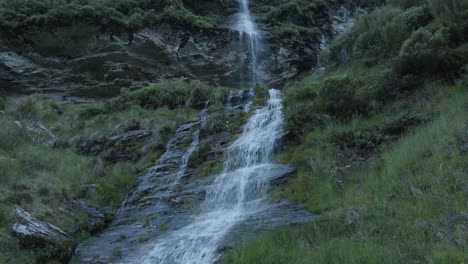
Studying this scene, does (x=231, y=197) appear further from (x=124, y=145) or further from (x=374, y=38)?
(x=374, y=38)

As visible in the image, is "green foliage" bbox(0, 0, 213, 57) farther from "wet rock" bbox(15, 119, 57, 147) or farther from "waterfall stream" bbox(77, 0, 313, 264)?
"waterfall stream" bbox(77, 0, 313, 264)

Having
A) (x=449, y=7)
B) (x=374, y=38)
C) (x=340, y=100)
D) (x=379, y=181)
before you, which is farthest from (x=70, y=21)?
(x=379, y=181)

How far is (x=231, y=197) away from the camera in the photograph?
9.70 meters

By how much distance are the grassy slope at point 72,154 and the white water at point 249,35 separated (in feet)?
16.0

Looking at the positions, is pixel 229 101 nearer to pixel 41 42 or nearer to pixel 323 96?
pixel 323 96

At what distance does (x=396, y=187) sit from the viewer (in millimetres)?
7465

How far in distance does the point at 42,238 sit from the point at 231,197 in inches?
148

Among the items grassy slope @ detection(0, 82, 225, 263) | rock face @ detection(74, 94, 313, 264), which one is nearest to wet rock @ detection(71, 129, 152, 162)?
grassy slope @ detection(0, 82, 225, 263)

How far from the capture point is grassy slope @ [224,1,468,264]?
5.84 m

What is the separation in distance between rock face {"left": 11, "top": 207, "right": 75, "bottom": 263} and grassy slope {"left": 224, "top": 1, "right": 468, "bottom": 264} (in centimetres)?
352

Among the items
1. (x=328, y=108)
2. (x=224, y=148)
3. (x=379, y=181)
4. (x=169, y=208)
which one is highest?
(x=328, y=108)

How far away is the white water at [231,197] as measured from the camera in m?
7.65

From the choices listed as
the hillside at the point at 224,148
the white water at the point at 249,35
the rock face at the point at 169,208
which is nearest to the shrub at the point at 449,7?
the hillside at the point at 224,148

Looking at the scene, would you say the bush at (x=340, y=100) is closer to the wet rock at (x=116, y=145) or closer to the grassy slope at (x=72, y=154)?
the grassy slope at (x=72, y=154)
